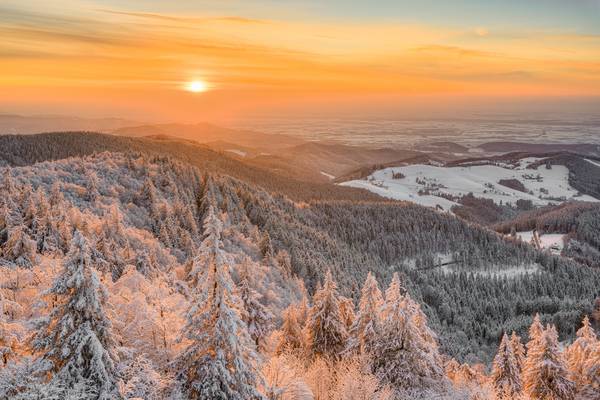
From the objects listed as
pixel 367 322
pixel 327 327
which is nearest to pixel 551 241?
pixel 367 322

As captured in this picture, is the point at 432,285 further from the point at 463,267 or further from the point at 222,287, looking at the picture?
the point at 222,287

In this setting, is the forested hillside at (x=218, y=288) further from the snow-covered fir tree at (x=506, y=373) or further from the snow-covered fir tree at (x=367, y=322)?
the snow-covered fir tree at (x=506, y=373)

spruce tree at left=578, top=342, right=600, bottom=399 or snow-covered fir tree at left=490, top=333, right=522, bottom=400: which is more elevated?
spruce tree at left=578, top=342, right=600, bottom=399

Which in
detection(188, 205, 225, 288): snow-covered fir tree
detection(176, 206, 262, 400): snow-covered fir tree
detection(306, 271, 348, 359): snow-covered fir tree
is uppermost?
detection(188, 205, 225, 288): snow-covered fir tree

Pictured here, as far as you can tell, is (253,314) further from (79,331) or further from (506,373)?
(506,373)

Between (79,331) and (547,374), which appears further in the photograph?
(547,374)

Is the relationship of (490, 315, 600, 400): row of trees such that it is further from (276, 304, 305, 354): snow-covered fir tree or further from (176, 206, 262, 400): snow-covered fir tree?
(176, 206, 262, 400): snow-covered fir tree

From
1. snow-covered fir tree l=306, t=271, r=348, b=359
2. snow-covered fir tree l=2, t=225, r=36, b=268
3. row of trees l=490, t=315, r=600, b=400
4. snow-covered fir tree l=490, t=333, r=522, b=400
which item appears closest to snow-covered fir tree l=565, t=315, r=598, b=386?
row of trees l=490, t=315, r=600, b=400

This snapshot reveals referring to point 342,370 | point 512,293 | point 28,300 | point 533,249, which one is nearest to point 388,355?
point 342,370
